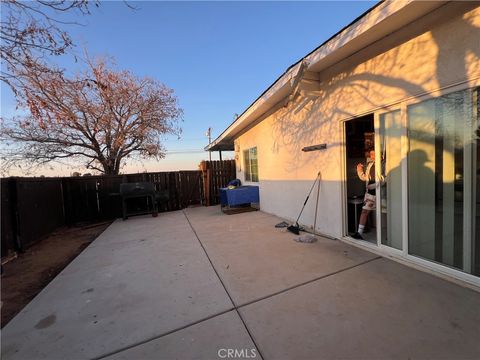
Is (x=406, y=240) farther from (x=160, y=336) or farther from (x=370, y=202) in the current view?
(x=160, y=336)

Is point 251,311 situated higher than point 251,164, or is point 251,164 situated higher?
point 251,164

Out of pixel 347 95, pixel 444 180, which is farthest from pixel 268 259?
pixel 347 95

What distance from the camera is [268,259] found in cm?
334

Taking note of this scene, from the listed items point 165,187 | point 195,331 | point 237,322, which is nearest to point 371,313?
point 237,322

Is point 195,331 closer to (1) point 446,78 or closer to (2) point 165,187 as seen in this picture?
(1) point 446,78

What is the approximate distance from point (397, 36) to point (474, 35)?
838mm

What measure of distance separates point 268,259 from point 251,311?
4.21 feet

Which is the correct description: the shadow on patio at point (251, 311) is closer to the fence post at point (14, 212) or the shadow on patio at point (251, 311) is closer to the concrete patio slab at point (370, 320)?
the concrete patio slab at point (370, 320)

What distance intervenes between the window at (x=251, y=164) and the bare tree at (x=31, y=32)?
19.9ft

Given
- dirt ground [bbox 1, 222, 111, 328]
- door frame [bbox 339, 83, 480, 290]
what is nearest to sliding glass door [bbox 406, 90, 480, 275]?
door frame [bbox 339, 83, 480, 290]

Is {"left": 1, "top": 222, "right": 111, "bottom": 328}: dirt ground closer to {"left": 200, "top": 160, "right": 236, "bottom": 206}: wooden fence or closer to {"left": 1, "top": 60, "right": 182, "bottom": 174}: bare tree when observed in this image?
{"left": 200, "top": 160, "right": 236, "bottom": 206}: wooden fence

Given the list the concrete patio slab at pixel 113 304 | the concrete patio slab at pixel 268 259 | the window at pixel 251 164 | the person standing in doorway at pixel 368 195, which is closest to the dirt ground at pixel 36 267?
the concrete patio slab at pixel 113 304

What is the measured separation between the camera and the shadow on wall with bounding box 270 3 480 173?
91.1 inches

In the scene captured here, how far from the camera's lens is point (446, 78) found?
2.40m
